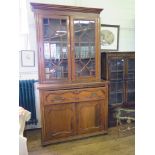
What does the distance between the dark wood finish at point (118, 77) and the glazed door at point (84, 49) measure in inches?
13.9

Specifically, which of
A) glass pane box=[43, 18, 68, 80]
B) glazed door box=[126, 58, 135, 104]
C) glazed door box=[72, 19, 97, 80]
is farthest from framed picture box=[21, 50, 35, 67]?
glazed door box=[126, 58, 135, 104]

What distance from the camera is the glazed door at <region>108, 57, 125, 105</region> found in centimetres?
346

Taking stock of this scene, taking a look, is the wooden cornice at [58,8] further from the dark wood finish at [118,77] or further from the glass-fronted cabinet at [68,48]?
the dark wood finish at [118,77]

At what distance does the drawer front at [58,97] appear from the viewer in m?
2.72

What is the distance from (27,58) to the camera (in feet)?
10.8

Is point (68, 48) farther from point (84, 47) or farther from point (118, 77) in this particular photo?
point (118, 77)

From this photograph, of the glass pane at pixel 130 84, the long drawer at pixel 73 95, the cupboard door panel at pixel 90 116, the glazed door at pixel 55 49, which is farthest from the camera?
the glass pane at pixel 130 84

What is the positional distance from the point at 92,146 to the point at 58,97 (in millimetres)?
868

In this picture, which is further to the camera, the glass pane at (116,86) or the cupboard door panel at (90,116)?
the glass pane at (116,86)

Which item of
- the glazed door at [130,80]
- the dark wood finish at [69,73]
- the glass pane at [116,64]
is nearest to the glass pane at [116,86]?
the glazed door at [130,80]

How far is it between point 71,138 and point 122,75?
148cm

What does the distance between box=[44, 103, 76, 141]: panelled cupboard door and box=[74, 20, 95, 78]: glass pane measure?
57 cm

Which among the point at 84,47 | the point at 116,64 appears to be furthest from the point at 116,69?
the point at 84,47
